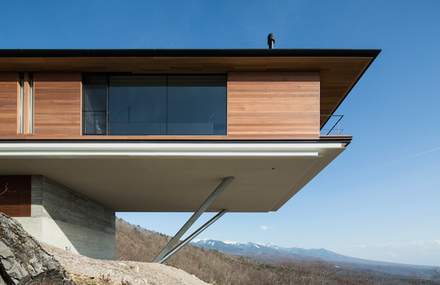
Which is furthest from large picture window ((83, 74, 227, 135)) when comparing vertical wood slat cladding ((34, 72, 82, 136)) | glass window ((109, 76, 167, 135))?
vertical wood slat cladding ((34, 72, 82, 136))

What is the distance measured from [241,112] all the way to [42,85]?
493 cm

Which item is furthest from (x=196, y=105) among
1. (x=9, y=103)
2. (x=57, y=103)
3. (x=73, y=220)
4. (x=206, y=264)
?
(x=206, y=264)

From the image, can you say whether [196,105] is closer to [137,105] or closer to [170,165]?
[137,105]

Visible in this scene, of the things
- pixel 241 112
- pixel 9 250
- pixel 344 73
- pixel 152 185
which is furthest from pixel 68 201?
pixel 344 73

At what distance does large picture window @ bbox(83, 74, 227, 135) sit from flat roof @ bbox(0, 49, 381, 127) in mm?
247

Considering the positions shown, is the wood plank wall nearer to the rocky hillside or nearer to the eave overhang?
the eave overhang

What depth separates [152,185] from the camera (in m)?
A: 11.5

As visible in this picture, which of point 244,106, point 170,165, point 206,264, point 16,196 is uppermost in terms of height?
point 244,106

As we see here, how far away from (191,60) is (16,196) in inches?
234

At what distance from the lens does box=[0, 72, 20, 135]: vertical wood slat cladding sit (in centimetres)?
886

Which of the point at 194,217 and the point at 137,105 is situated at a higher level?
the point at 137,105

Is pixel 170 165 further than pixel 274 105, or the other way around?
pixel 170 165

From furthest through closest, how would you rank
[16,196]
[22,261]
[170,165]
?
1. [16,196]
2. [170,165]
3. [22,261]

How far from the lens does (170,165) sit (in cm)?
927
